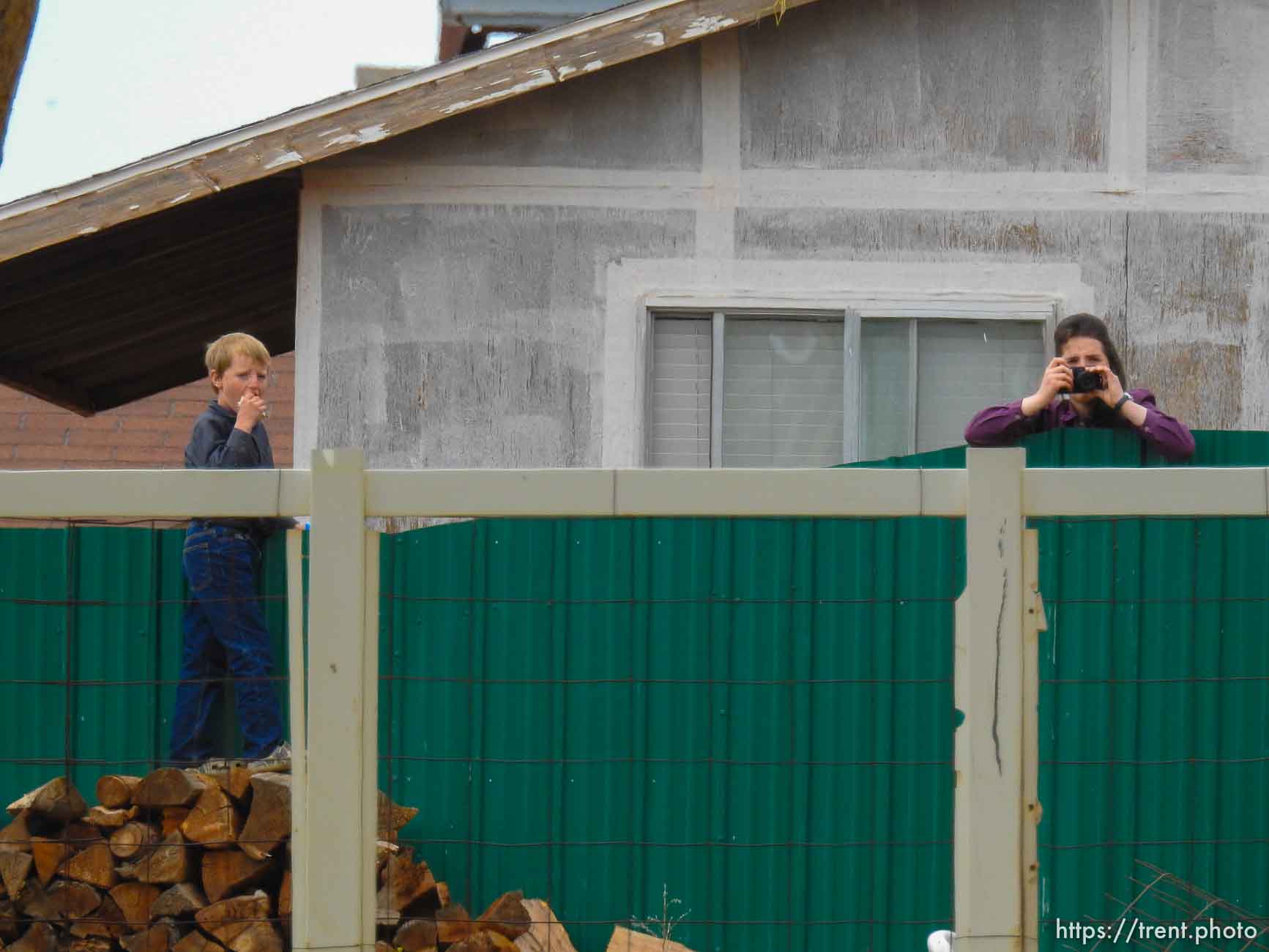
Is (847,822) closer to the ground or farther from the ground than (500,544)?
closer to the ground

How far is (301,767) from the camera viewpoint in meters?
3.13

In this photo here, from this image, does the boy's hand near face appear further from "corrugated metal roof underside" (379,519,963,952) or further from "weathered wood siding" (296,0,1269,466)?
"weathered wood siding" (296,0,1269,466)

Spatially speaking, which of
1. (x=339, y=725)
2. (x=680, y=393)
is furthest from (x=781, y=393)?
(x=339, y=725)

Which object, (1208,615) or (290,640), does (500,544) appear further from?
(1208,615)

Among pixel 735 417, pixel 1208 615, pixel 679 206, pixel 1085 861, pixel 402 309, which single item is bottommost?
pixel 1085 861

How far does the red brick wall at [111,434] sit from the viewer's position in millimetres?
16219

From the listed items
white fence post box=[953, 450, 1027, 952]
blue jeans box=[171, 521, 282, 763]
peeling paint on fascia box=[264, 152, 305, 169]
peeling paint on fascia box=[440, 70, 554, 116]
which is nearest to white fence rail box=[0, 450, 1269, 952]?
white fence post box=[953, 450, 1027, 952]

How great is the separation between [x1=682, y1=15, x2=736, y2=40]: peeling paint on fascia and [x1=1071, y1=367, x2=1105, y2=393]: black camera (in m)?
2.10

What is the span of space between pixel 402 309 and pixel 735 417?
148 cm

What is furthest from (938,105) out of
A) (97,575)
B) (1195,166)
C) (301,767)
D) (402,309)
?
(301,767)

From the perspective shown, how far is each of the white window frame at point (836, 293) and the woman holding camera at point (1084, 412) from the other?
45.8 inches

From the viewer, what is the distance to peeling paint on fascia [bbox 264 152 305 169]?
5.79m

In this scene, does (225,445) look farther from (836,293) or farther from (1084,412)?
(1084,412)

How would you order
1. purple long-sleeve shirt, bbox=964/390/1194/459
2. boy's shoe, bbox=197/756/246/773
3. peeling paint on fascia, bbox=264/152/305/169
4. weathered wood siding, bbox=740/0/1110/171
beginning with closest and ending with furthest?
boy's shoe, bbox=197/756/246/773, purple long-sleeve shirt, bbox=964/390/1194/459, peeling paint on fascia, bbox=264/152/305/169, weathered wood siding, bbox=740/0/1110/171
